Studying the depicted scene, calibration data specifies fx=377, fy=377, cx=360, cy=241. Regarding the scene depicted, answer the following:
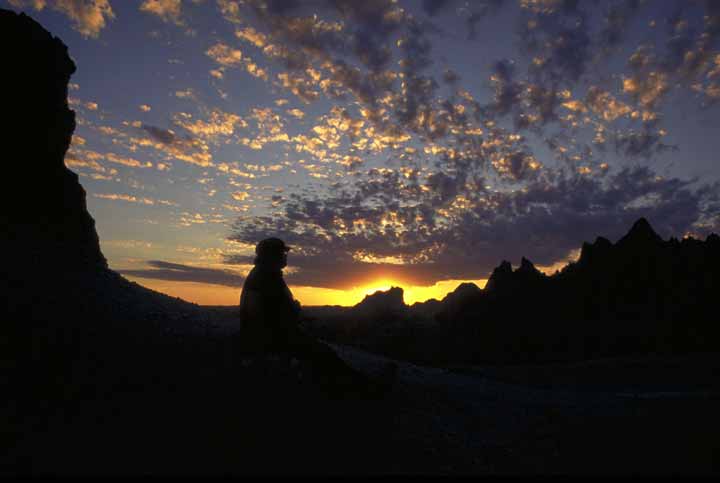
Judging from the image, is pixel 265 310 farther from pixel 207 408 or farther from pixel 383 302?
pixel 383 302

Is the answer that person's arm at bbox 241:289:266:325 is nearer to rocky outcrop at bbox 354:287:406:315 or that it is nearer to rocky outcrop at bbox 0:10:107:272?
rocky outcrop at bbox 0:10:107:272

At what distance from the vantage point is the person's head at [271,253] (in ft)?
24.0

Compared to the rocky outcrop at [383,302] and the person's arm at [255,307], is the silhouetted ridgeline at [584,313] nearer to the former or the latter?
the rocky outcrop at [383,302]

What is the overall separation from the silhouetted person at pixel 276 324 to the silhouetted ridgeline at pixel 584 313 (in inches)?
1087

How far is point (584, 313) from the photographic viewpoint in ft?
137

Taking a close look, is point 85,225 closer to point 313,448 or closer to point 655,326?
point 313,448

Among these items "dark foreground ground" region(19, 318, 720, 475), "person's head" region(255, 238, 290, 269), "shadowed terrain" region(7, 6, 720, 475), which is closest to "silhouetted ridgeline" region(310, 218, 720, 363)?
"shadowed terrain" region(7, 6, 720, 475)

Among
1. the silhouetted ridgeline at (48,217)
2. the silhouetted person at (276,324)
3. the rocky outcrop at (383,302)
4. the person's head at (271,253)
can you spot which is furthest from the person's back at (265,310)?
the rocky outcrop at (383,302)

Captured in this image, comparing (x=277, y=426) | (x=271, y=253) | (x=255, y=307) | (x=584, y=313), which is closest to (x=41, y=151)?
(x=271, y=253)

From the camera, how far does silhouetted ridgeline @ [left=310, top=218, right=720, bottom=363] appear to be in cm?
3553

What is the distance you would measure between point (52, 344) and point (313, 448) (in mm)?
5559

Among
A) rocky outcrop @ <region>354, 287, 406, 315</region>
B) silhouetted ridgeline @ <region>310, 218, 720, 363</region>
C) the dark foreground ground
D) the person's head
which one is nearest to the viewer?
the dark foreground ground

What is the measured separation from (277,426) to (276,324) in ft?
5.77

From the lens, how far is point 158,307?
11.7 metres
